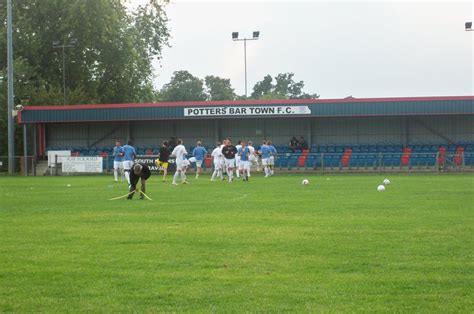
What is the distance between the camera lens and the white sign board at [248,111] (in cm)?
5106

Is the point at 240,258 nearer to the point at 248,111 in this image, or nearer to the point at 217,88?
the point at 248,111

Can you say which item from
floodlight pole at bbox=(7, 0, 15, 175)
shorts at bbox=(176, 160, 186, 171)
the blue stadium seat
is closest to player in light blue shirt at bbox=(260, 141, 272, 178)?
the blue stadium seat

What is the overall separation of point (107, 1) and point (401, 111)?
1191 inches

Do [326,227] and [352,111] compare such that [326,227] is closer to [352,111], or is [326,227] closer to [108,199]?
[108,199]

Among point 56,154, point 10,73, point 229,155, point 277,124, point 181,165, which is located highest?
point 10,73

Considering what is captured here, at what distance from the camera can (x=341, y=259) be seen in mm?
10500

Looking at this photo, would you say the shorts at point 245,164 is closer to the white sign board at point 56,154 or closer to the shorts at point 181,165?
the shorts at point 181,165

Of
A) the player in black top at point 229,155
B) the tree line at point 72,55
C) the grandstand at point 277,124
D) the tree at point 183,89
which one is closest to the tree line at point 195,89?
the tree at point 183,89

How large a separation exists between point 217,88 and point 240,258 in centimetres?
13294

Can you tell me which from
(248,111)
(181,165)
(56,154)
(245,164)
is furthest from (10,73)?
(181,165)

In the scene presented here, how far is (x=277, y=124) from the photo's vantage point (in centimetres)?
5409

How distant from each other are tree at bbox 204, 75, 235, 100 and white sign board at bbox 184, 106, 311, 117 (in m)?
88.4

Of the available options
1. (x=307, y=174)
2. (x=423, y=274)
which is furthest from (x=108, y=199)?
(x=307, y=174)

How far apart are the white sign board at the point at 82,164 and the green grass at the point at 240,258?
2782cm
